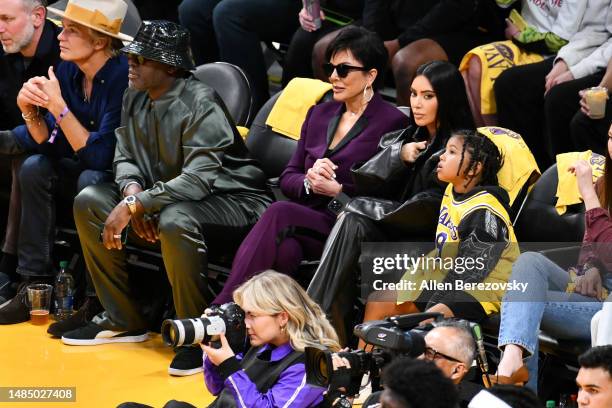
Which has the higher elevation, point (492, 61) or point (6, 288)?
point (492, 61)

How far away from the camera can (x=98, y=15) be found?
7.13 metres

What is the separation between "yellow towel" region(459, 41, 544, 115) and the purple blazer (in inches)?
24.5

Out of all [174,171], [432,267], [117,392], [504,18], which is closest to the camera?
[432,267]

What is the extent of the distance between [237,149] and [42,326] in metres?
1.43

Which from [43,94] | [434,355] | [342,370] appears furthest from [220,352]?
[43,94]

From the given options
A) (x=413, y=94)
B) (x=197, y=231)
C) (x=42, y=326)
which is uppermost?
(x=413, y=94)

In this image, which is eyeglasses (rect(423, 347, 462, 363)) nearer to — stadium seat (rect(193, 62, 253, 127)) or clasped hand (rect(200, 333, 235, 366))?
clasped hand (rect(200, 333, 235, 366))

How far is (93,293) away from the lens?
23.3 ft

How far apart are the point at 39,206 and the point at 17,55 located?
102cm

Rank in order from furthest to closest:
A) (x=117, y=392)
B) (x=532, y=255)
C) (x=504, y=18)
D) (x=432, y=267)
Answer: (x=504, y=18), (x=117, y=392), (x=432, y=267), (x=532, y=255)

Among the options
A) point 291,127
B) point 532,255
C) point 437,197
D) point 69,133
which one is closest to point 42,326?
point 69,133

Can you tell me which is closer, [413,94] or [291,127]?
[413,94]

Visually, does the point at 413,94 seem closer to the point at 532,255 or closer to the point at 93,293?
the point at 532,255

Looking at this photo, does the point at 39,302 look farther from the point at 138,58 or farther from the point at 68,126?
the point at 138,58
